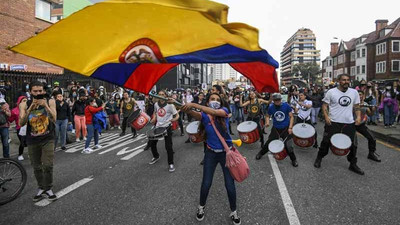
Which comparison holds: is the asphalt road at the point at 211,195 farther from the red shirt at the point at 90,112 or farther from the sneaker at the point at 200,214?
the red shirt at the point at 90,112

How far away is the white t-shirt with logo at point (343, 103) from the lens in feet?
17.3

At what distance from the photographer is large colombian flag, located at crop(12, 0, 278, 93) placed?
274 centimetres

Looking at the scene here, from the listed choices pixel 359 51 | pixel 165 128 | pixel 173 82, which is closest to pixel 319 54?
pixel 359 51

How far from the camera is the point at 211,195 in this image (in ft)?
13.8

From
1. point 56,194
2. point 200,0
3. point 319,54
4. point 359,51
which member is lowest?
point 56,194

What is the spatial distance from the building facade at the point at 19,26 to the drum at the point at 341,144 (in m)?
20.7

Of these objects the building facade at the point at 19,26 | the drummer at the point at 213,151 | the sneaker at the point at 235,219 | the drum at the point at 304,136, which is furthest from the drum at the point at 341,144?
the building facade at the point at 19,26

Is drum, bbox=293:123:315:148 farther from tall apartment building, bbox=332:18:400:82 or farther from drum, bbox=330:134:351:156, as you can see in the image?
tall apartment building, bbox=332:18:400:82

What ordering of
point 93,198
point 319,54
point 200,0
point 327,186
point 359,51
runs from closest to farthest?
point 200,0
point 93,198
point 327,186
point 359,51
point 319,54

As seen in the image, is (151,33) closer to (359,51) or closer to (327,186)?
(327,186)

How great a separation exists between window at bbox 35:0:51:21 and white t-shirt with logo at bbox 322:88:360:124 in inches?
972

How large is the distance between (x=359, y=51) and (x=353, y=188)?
172ft

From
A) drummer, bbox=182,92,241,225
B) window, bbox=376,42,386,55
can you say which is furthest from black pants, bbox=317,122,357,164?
window, bbox=376,42,386,55

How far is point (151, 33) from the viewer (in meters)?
2.92
